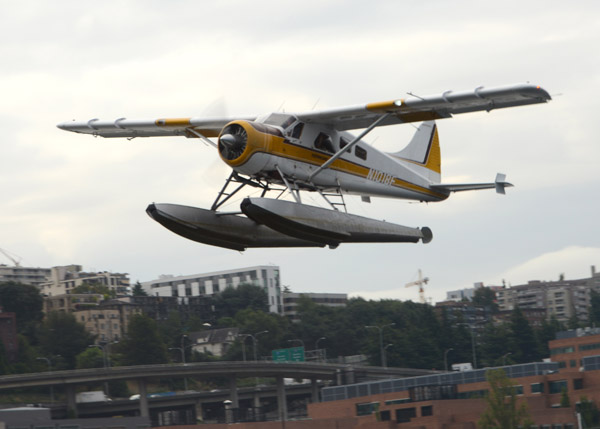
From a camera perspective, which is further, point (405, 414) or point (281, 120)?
point (405, 414)

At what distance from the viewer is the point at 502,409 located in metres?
54.8

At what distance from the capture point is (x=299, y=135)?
997 inches

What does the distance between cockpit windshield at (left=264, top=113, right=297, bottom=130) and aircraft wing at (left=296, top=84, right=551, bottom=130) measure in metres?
0.30

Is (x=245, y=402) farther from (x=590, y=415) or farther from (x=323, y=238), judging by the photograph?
(x=323, y=238)

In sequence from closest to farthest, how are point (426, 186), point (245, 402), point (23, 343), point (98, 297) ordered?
point (426, 186) → point (245, 402) → point (23, 343) → point (98, 297)

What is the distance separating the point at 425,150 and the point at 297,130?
7.47m

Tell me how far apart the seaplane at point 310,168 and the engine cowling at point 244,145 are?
24 mm

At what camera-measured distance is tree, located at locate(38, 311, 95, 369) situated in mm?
117250

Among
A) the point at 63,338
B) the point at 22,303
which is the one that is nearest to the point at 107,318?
the point at 22,303

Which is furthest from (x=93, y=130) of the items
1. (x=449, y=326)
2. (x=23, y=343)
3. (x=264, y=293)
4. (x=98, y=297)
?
(x=264, y=293)

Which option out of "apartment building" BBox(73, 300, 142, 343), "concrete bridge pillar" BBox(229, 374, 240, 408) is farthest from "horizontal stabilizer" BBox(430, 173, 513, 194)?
"apartment building" BBox(73, 300, 142, 343)

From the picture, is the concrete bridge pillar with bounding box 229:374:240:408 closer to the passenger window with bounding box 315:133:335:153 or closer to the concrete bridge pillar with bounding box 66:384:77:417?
the concrete bridge pillar with bounding box 66:384:77:417

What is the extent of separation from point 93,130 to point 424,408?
1148 inches

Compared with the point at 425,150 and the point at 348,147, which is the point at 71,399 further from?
the point at 348,147
